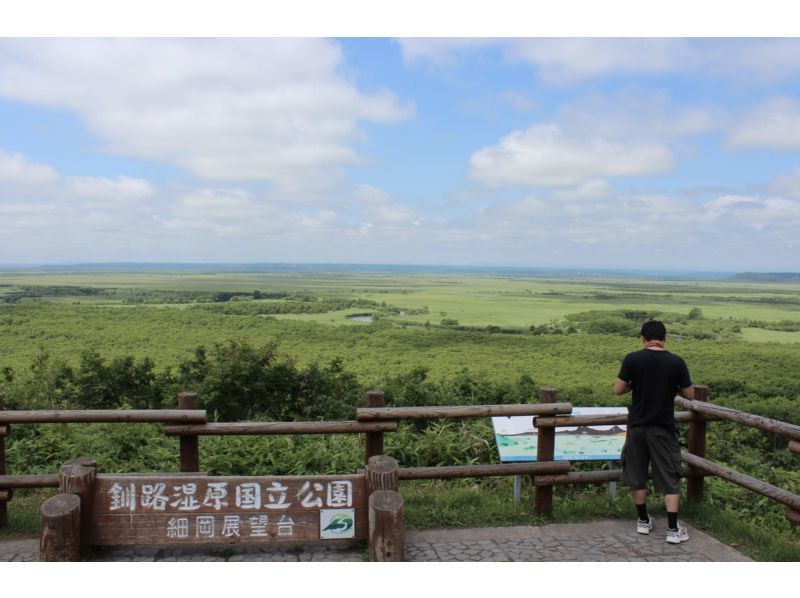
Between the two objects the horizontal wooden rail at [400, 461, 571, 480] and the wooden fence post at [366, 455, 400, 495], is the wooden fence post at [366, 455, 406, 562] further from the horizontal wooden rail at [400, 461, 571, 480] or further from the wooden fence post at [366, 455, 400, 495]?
the horizontal wooden rail at [400, 461, 571, 480]

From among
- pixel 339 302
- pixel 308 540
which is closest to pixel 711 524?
pixel 308 540

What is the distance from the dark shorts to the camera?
443 cm

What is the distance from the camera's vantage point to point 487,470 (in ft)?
15.7

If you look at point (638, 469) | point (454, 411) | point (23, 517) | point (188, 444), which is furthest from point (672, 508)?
point (23, 517)

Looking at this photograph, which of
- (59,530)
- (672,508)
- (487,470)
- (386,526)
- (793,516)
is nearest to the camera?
(59,530)

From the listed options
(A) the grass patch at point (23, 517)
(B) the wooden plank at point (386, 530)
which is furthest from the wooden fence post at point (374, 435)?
(A) the grass patch at point (23, 517)

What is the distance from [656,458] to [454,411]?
1.57 m

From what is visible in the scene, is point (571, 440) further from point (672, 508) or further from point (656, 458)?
point (672, 508)

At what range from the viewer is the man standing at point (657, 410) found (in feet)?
14.4

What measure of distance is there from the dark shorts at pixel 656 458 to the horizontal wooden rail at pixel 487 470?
0.53m

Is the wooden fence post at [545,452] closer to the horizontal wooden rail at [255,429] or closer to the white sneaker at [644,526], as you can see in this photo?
the white sneaker at [644,526]

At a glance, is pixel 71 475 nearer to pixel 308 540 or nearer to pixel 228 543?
pixel 228 543

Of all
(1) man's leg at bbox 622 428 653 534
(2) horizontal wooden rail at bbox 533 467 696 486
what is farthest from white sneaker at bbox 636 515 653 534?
(2) horizontal wooden rail at bbox 533 467 696 486

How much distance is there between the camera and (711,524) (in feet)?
15.6
